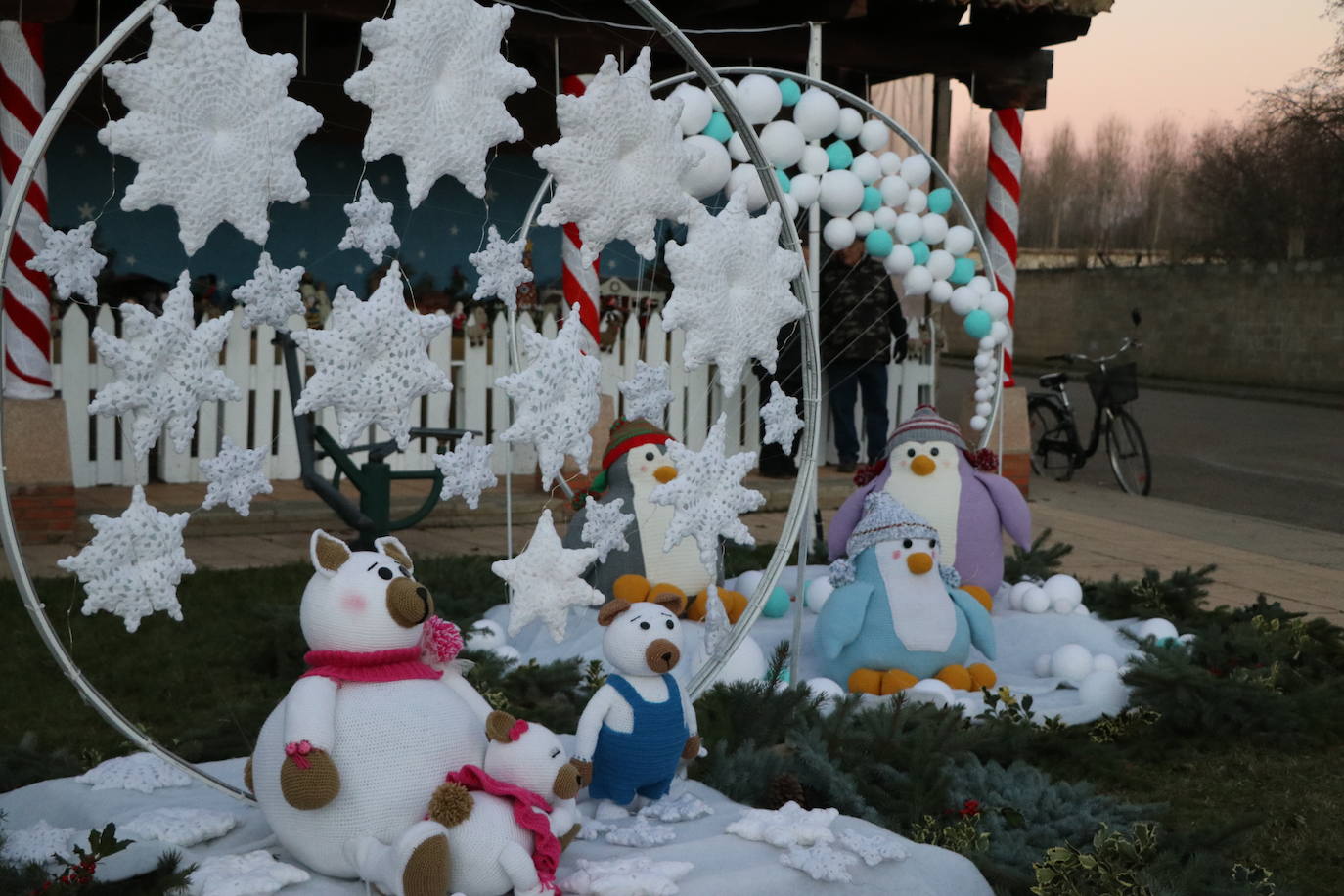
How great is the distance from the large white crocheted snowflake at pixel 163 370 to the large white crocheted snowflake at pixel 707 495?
1.16 metres

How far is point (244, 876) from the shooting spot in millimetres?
2865

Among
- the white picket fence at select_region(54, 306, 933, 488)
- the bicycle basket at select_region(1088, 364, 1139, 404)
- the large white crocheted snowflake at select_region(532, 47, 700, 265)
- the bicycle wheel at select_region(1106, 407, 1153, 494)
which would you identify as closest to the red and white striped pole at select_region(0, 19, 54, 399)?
the white picket fence at select_region(54, 306, 933, 488)

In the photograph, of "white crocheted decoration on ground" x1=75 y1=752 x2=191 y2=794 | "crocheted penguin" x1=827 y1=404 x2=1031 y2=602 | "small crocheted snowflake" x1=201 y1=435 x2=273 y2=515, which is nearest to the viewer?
"small crocheted snowflake" x1=201 y1=435 x2=273 y2=515

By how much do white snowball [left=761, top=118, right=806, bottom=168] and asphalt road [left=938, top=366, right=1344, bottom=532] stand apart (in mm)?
6133

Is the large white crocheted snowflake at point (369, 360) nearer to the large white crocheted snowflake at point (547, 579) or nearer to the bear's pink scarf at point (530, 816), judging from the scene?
the large white crocheted snowflake at point (547, 579)

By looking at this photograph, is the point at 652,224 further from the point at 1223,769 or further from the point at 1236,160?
the point at 1236,160

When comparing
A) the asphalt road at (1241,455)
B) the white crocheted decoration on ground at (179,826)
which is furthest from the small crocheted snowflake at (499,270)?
the asphalt road at (1241,455)

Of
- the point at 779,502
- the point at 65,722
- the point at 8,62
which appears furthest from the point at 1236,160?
the point at 65,722

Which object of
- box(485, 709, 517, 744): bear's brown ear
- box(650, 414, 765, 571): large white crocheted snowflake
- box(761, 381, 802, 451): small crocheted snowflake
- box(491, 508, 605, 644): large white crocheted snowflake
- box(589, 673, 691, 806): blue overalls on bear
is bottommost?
box(589, 673, 691, 806): blue overalls on bear

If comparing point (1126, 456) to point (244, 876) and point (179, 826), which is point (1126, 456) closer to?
point (179, 826)

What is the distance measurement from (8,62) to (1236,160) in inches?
1204

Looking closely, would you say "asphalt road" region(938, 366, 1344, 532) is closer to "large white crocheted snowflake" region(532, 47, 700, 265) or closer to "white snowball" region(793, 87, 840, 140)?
"white snowball" region(793, 87, 840, 140)

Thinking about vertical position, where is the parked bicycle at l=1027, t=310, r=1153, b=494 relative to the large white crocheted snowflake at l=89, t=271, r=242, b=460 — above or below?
below

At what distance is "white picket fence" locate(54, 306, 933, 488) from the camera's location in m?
8.52
